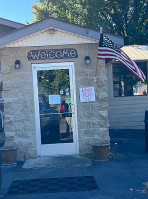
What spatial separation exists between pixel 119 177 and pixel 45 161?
2004 mm

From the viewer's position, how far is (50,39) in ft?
22.9

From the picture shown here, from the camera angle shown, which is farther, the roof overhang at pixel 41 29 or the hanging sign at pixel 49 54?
the hanging sign at pixel 49 54

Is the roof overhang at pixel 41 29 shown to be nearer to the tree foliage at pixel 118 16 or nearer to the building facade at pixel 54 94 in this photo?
the building facade at pixel 54 94

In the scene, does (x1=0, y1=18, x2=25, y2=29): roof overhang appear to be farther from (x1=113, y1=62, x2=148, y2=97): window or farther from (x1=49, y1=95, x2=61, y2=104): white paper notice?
(x1=49, y1=95, x2=61, y2=104): white paper notice

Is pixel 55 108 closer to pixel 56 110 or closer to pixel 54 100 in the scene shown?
pixel 56 110

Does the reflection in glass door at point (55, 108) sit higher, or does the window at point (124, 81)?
the window at point (124, 81)

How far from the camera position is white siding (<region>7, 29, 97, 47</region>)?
6.94 m

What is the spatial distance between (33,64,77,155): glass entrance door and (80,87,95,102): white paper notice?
27cm

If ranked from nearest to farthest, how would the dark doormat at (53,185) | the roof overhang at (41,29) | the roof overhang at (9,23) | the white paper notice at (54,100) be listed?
1. the dark doormat at (53,185)
2. the roof overhang at (41,29)
3. the white paper notice at (54,100)
4. the roof overhang at (9,23)

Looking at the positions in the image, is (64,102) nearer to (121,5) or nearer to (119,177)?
(119,177)

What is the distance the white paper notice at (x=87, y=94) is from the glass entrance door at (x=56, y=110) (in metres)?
0.27

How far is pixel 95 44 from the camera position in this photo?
706cm

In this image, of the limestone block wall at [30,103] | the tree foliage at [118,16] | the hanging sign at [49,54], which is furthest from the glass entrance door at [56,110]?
the tree foliage at [118,16]

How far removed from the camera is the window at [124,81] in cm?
1177
